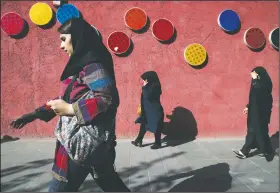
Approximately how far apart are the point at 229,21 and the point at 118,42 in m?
2.66

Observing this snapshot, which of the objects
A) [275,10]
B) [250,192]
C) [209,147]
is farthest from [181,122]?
[275,10]

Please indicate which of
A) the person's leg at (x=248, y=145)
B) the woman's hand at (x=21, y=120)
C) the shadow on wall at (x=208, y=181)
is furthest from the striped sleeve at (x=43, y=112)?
the person's leg at (x=248, y=145)

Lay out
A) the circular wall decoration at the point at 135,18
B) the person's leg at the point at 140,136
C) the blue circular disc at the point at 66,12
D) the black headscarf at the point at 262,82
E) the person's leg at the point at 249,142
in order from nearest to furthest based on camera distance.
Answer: the black headscarf at the point at 262,82 < the person's leg at the point at 249,142 < the person's leg at the point at 140,136 < the blue circular disc at the point at 66,12 < the circular wall decoration at the point at 135,18

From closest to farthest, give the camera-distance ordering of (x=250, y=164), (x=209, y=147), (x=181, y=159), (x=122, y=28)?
(x=250, y=164), (x=181, y=159), (x=209, y=147), (x=122, y=28)

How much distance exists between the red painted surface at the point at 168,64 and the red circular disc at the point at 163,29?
14 centimetres

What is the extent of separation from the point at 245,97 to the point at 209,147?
169cm

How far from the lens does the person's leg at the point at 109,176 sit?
2184 mm

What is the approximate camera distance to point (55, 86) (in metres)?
6.24

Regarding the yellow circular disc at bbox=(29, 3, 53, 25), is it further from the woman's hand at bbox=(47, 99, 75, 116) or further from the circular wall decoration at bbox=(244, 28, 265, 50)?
the woman's hand at bbox=(47, 99, 75, 116)

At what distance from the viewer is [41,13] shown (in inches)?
237

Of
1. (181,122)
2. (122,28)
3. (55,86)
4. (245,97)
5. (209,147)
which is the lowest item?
(209,147)

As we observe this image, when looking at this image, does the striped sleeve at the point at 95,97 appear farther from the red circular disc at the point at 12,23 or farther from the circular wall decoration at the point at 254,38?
the circular wall decoration at the point at 254,38

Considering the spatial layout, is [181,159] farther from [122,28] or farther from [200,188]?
[122,28]

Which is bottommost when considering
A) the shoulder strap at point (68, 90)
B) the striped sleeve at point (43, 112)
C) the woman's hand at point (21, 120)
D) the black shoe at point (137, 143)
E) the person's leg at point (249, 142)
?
the black shoe at point (137, 143)
